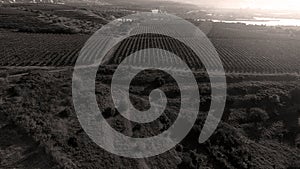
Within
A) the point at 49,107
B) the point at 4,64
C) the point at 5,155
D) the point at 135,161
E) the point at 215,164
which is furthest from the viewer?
the point at 4,64

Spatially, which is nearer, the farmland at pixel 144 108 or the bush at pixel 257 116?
the farmland at pixel 144 108

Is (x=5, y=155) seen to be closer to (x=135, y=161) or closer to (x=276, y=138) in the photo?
(x=135, y=161)

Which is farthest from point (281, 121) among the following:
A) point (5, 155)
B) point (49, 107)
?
point (5, 155)

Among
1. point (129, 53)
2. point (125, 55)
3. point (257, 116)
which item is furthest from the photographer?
point (129, 53)

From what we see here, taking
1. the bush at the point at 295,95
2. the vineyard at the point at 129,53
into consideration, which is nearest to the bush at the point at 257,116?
the bush at the point at 295,95

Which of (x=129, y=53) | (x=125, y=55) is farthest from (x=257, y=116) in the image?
(x=129, y=53)

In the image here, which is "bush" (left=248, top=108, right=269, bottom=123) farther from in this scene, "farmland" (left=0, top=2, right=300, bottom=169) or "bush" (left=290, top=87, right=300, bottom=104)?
"bush" (left=290, top=87, right=300, bottom=104)

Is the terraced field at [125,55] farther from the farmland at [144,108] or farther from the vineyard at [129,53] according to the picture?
the farmland at [144,108]

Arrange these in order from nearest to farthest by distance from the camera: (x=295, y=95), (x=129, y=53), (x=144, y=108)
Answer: (x=144, y=108) → (x=295, y=95) → (x=129, y=53)

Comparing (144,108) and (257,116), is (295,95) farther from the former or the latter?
(144,108)

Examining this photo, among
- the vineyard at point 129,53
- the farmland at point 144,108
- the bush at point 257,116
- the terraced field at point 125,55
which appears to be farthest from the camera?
the terraced field at point 125,55

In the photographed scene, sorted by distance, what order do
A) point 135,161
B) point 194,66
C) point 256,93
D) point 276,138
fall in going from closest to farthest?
point 135,161 < point 276,138 < point 256,93 < point 194,66
